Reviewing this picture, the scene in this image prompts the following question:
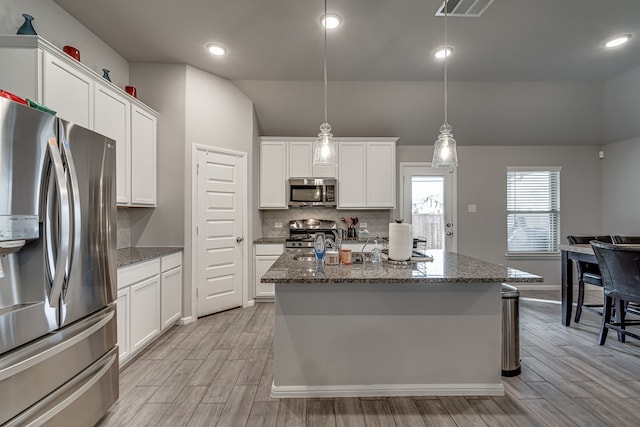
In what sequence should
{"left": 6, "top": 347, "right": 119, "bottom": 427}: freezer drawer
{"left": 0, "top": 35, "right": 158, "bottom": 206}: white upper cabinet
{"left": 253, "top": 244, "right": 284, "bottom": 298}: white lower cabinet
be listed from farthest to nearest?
{"left": 253, "top": 244, "right": 284, "bottom": 298}: white lower cabinet < {"left": 0, "top": 35, "right": 158, "bottom": 206}: white upper cabinet < {"left": 6, "top": 347, "right": 119, "bottom": 427}: freezer drawer

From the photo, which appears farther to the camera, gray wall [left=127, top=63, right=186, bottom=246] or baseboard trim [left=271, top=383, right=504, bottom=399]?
gray wall [left=127, top=63, right=186, bottom=246]

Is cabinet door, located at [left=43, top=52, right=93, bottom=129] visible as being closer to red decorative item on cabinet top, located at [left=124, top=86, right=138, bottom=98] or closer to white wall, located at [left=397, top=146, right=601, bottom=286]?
red decorative item on cabinet top, located at [left=124, top=86, right=138, bottom=98]

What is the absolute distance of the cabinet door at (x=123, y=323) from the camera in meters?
2.30

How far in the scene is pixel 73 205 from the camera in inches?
58.4

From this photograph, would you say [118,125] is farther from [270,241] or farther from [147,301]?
[270,241]

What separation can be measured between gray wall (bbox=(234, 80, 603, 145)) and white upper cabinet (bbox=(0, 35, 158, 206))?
152cm

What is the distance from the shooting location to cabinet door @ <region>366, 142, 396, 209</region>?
4.54 metres

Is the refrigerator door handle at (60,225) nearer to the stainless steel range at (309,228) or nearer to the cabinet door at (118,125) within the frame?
the cabinet door at (118,125)

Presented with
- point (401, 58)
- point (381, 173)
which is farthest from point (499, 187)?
point (401, 58)

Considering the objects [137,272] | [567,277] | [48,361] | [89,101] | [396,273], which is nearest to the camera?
[48,361]

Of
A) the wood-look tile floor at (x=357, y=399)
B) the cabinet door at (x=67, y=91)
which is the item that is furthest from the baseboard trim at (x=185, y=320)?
the cabinet door at (x=67, y=91)

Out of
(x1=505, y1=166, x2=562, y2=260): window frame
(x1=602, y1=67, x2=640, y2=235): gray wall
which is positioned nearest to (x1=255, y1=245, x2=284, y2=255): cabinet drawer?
(x1=505, y1=166, x2=562, y2=260): window frame

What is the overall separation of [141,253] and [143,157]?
1061 millimetres

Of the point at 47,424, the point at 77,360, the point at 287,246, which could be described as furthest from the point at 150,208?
the point at 47,424
